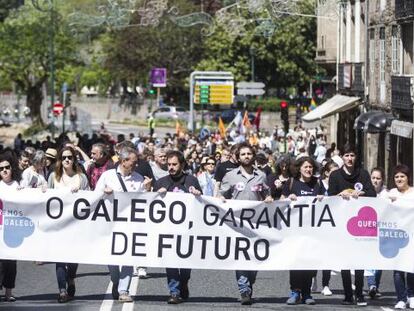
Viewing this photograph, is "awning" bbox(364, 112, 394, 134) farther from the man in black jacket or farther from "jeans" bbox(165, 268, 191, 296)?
"jeans" bbox(165, 268, 191, 296)

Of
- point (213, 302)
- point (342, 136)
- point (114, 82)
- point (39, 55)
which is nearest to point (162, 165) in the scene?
point (213, 302)

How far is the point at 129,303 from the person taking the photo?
1380cm

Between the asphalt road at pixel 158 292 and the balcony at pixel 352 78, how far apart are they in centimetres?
2418

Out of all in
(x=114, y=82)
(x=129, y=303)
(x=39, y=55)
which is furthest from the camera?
(x=114, y=82)

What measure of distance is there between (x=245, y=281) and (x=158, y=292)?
1369 millimetres

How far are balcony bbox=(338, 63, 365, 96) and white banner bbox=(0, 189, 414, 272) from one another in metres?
27.3

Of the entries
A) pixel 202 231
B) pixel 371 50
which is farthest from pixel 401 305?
pixel 371 50

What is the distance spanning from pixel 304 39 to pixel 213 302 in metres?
69.5

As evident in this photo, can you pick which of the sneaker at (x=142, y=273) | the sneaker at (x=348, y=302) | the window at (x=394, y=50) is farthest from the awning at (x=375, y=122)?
the sneaker at (x=348, y=302)

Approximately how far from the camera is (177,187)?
45.9 feet

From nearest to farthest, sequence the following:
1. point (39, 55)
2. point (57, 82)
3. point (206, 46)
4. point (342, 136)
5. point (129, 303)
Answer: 1. point (129, 303)
2. point (342, 136)
3. point (39, 55)
4. point (206, 46)
5. point (57, 82)

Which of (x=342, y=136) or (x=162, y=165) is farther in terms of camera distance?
(x=342, y=136)

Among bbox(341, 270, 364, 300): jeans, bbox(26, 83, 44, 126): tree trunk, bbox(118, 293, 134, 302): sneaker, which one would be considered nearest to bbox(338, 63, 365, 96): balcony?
bbox(341, 270, 364, 300): jeans

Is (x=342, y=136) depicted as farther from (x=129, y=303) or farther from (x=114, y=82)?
(x=114, y=82)
